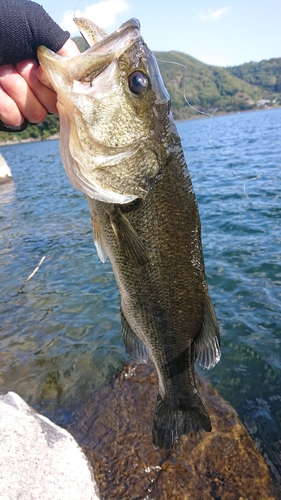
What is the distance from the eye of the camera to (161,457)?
3.88 meters

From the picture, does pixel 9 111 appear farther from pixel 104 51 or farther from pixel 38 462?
pixel 38 462

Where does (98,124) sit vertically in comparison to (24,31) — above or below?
below

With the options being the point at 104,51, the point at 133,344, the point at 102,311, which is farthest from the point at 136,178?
the point at 102,311

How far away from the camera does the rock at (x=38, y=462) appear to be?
2969 mm

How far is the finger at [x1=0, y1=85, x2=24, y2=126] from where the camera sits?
7.24 feet

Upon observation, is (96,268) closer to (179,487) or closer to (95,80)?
(179,487)

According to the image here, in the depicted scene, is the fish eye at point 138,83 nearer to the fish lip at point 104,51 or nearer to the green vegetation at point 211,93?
the fish lip at point 104,51

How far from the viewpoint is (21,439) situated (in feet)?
11.1

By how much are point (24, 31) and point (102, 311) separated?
20.2ft

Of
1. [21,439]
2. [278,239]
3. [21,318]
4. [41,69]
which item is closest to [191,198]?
[41,69]

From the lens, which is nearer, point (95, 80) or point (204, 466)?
point (95, 80)

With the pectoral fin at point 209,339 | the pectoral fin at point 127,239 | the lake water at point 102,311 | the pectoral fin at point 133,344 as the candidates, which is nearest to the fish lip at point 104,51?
the pectoral fin at point 127,239

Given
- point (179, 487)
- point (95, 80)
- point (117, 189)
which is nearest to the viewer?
point (95, 80)

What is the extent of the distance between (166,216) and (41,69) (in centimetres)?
114
